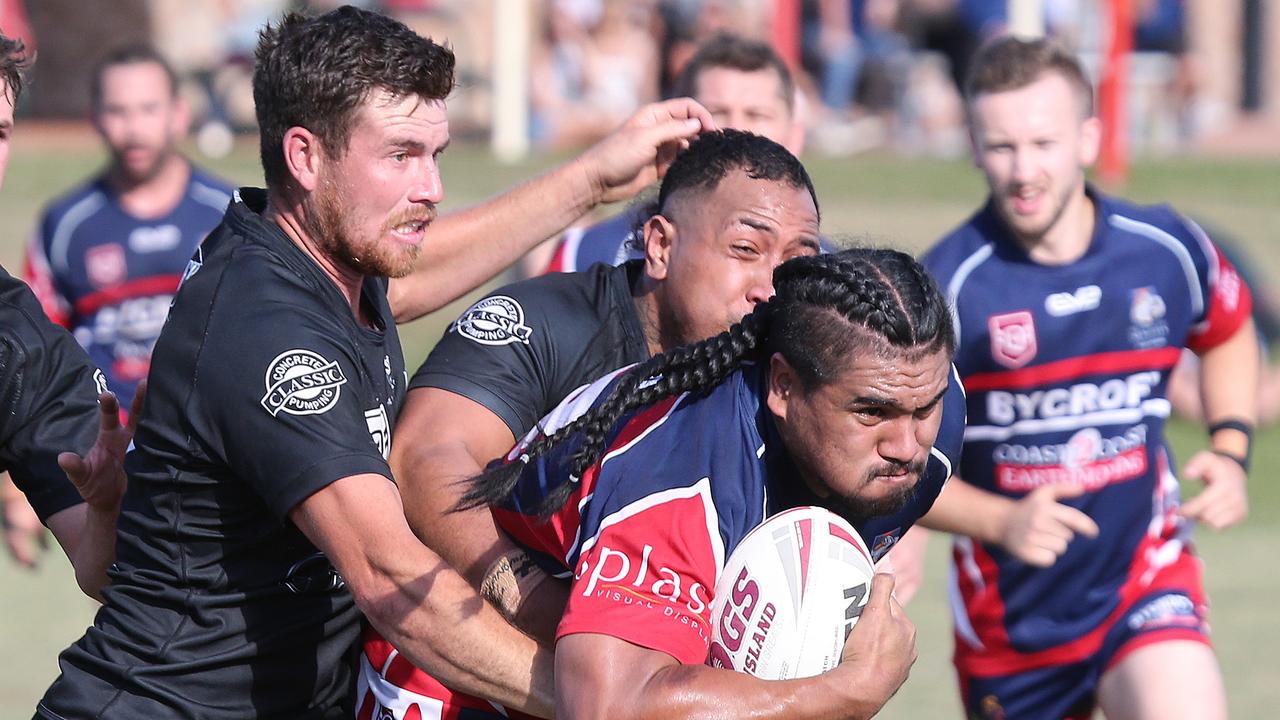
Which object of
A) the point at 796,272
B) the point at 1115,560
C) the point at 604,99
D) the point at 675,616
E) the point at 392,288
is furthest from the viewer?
the point at 604,99

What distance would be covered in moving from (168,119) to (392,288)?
3.73 m

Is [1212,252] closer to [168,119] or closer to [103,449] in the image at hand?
[103,449]

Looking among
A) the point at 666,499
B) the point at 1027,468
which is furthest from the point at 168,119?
the point at 666,499

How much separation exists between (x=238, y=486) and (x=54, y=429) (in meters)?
0.69

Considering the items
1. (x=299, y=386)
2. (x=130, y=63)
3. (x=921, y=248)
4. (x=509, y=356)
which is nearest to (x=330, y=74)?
(x=299, y=386)

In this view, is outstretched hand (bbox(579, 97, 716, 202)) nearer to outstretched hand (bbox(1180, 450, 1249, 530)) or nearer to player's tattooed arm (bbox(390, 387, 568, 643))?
player's tattooed arm (bbox(390, 387, 568, 643))

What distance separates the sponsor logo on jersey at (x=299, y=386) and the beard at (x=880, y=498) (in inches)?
40.2

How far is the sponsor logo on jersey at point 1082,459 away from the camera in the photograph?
223 inches

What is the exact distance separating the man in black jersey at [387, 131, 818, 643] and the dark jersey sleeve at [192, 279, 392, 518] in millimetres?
320

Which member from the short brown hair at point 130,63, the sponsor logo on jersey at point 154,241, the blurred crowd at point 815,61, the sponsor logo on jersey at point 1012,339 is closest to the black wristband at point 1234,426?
the sponsor logo on jersey at point 1012,339

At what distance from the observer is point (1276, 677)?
22.7 feet

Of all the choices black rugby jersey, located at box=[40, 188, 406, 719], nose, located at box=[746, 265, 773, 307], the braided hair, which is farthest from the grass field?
black rugby jersey, located at box=[40, 188, 406, 719]

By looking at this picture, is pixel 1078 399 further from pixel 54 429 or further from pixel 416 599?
pixel 54 429

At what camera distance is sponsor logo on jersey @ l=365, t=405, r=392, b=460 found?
Result: 3.71 metres
